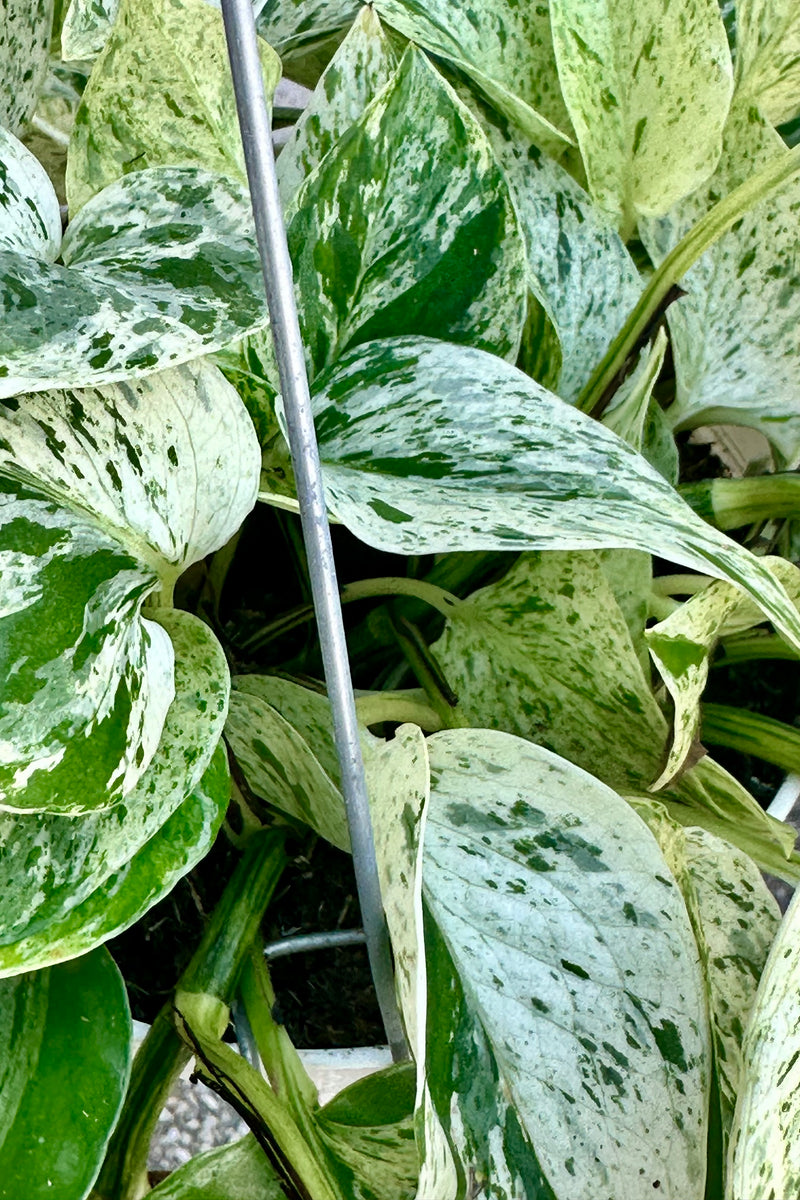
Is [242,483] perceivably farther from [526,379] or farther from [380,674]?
[380,674]

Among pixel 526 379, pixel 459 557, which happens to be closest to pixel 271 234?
pixel 526 379

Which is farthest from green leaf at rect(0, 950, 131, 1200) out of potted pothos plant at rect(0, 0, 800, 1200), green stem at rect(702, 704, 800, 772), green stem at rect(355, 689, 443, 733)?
green stem at rect(702, 704, 800, 772)

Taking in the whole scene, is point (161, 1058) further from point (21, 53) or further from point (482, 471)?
point (21, 53)

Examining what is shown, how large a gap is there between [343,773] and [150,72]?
27 centimetres

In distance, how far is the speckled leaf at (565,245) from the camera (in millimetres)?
421

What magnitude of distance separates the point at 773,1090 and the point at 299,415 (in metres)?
0.19

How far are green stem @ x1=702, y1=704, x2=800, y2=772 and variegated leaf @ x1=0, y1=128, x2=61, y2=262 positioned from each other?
0.29 metres

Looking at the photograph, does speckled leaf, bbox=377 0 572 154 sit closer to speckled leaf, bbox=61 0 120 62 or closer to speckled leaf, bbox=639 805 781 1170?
speckled leaf, bbox=61 0 120 62

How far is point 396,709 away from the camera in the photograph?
1.29ft

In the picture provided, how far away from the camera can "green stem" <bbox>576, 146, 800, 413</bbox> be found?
347 millimetres

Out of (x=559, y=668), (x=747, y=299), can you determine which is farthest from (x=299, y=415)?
(x=747, y=299)

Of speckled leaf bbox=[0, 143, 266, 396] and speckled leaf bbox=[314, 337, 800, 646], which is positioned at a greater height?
speckled leaf bbox=[0, 143, 266, 396]

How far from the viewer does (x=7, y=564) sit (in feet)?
0.84

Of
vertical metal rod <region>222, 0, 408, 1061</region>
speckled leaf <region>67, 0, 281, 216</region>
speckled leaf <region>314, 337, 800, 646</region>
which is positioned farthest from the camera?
speckled leaf <region>67, 0, 281, 216</region>
